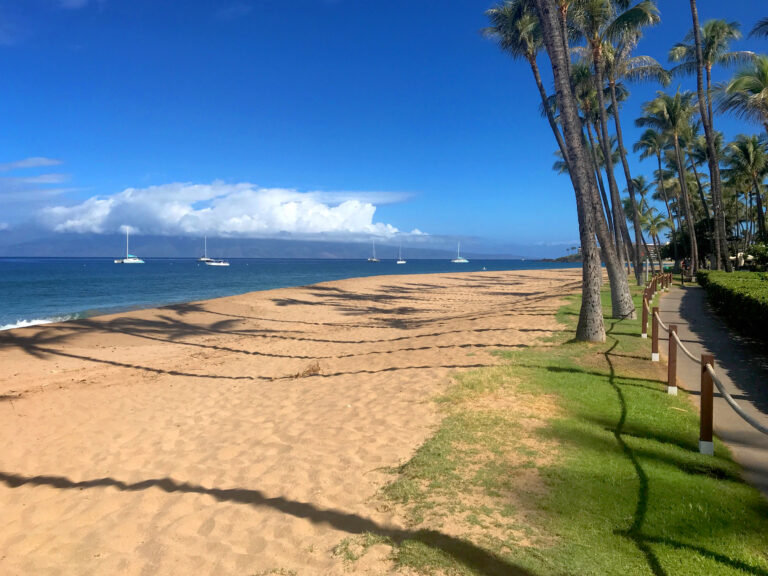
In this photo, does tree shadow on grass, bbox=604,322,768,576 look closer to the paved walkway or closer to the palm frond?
the paved walkway

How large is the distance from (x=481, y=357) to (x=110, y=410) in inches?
268

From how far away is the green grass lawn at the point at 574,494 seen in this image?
124 inches

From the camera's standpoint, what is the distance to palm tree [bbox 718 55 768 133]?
20938mm

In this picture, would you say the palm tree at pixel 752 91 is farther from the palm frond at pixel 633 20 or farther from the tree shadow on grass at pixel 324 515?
the tree shadow on grass at pixel 324 515

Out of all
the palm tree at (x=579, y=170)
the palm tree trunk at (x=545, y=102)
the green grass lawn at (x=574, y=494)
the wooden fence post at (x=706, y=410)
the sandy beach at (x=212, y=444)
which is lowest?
the sandy beach at (x=212, y=444)

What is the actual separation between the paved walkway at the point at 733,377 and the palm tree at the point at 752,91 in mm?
11898

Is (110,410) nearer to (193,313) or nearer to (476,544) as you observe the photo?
(476,544)

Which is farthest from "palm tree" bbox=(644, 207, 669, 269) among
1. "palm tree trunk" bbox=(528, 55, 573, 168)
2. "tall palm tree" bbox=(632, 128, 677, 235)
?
"palm tree trunk" bbox=(528, 55, 573, 168)

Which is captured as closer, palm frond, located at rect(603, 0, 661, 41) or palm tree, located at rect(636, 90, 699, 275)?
palm frond, located at rect(603, 0, 661, 41)

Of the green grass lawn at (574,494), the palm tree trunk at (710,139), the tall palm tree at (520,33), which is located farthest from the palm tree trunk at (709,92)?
the green grass lawn at (574,494)

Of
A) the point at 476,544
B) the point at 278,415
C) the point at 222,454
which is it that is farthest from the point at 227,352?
the point at 476,544

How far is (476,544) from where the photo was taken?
3.36 meters

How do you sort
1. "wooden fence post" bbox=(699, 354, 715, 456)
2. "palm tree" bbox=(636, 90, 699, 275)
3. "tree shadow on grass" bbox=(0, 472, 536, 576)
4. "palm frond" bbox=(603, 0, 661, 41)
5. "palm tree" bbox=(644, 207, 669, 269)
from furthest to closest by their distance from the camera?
"palm tree" bbox=(644, 207, 669, 269) < "palm tree" bbox=(636, 90, 699, 275) < "palm frond" bbox=(603, 0, 661, 41) < "wooden fence post" bbox=(699, 354, 715, 456) < "tree shadow on grass" bbox=(0, 472, 536, 576)

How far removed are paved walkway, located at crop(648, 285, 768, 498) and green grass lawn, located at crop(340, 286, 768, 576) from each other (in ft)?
0.83
